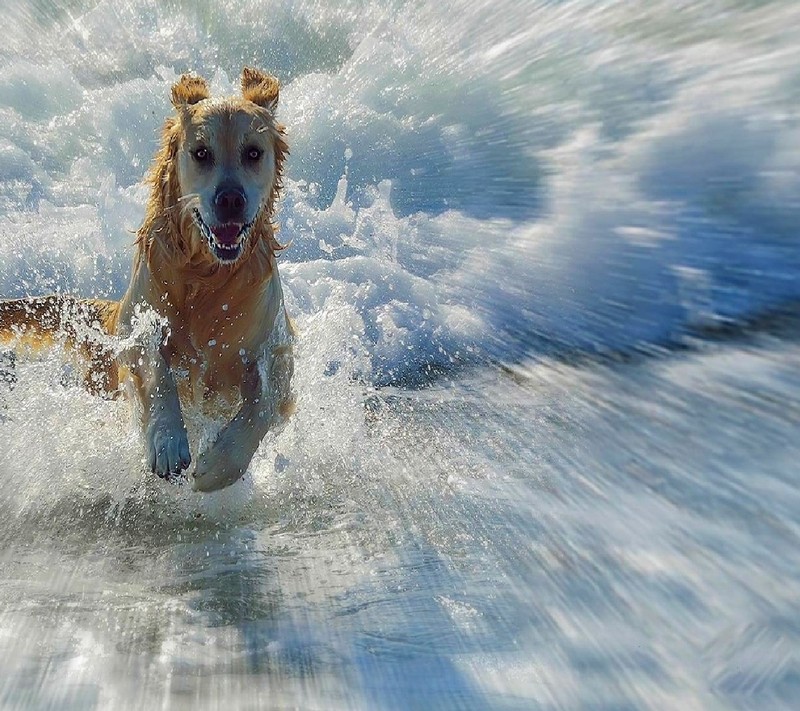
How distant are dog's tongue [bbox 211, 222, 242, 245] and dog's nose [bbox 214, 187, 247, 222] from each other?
0.09ft

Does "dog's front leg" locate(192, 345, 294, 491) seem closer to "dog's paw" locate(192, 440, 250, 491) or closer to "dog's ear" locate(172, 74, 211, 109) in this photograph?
"dog's paw" locate(192, 440, 250, 491)

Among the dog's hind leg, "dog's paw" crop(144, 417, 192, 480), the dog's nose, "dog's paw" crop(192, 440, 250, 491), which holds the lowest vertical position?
"dog's paw" crop(192, 440, 250, 491)


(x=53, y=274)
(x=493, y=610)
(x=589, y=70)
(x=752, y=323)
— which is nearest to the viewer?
(x=493, y=610)

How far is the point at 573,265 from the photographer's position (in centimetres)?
675

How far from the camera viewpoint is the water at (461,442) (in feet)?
7.50

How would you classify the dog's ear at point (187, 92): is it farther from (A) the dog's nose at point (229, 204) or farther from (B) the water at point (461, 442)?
(B) the water at point (461, 442)

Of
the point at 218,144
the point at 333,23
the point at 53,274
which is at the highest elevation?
the point at 333,23

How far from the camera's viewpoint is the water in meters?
2.29

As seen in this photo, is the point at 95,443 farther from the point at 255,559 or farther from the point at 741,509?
the point at 741,509

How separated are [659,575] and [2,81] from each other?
1255 centimetres

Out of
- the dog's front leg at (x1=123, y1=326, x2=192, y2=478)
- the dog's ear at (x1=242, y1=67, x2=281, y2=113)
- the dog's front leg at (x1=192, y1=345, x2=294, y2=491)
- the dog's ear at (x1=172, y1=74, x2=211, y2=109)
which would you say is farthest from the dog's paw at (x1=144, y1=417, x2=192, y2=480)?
the dog's ear at (x1=242, y1=67, x2=281, y2=113)

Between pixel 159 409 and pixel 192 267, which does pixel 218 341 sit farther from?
pixel 159 409

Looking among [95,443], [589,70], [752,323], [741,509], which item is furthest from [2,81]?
[741,509]

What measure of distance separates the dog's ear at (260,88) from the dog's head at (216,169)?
9 centimetres
